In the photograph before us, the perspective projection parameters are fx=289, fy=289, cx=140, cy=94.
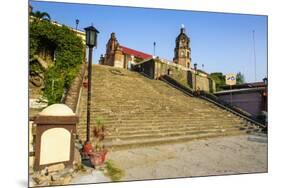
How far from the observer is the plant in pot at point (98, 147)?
3.96 meters

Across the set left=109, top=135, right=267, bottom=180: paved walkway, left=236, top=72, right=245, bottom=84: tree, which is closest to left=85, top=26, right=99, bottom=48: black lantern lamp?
left=109, top=135, right=267, bottom=180: paved walkway

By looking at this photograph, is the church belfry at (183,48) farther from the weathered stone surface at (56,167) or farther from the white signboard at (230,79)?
the weathered stone surface at (56,167)

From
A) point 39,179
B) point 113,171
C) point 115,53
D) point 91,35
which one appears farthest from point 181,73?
point 39,179

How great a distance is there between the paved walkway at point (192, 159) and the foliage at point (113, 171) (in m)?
0.07

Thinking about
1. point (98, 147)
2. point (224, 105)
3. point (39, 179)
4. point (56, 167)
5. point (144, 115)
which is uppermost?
point (224, 105)

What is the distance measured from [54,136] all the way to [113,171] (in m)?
0.98

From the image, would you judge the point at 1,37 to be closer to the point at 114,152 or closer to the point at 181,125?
the point at 114,152

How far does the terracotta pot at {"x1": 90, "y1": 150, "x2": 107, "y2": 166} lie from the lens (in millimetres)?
3949

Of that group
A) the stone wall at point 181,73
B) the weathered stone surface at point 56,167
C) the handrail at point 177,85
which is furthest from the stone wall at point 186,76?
the weathered stone surface at point 56,167

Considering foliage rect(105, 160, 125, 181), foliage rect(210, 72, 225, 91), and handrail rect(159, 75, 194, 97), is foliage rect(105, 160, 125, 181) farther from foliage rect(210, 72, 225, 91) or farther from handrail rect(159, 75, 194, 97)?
handrail rect(159, 75, 194, 97)

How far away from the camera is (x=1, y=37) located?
375 centimetres

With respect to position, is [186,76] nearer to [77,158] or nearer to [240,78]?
[240,78]

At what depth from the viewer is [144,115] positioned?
5770 mm
